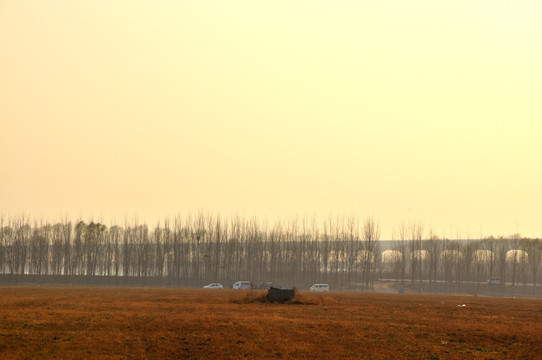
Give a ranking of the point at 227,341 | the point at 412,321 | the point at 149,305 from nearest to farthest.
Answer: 1. the point at 227,341
2. the point at 412,321
3. the point at 149,305

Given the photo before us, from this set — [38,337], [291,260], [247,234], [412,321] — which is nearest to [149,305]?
[38,337]

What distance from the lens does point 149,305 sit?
4075 cm

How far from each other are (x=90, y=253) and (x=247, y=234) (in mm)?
28979

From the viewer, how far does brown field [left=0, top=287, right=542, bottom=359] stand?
24.4 metres

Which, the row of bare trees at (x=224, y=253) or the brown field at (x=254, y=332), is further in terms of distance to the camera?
the row of bare trees at (x=224, y=253)

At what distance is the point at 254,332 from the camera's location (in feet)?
93.0

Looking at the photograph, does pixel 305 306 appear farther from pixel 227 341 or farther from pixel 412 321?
pixel 227 341

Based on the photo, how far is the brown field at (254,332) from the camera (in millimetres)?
24359

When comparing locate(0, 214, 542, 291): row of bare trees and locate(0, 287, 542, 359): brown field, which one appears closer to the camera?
locate(0, 287, 542, 359): brown field

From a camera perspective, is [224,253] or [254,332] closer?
[254,332]

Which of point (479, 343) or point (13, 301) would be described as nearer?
point (479, 343)

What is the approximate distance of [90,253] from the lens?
108750mm

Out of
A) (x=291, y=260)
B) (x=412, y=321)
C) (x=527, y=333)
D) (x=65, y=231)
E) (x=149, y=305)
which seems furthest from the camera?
(x=65, y=231)

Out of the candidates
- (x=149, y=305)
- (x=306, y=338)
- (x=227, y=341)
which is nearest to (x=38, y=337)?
(x=227, y=341)
